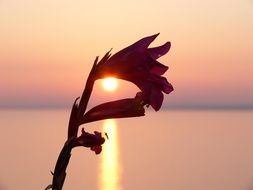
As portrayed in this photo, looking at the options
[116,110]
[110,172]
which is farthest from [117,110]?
[110,172]

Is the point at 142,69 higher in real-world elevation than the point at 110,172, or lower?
lower

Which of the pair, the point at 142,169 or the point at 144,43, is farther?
the point at 142,169

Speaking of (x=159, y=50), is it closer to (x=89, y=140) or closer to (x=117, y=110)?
(x=117, y=110)

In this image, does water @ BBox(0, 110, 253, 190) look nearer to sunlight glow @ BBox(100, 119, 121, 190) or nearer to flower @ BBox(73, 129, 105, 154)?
sunlight glow @ BBox(100, 119, 121, 190)

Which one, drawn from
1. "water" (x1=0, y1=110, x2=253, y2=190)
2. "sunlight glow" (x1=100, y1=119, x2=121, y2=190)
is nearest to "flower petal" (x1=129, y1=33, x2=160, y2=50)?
"water" (x1=0, y1=110, x2=253, y2=190)

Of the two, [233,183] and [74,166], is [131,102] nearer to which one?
[233,183]

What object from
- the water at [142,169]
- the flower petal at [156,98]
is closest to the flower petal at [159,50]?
the flower petal at [156,98]
